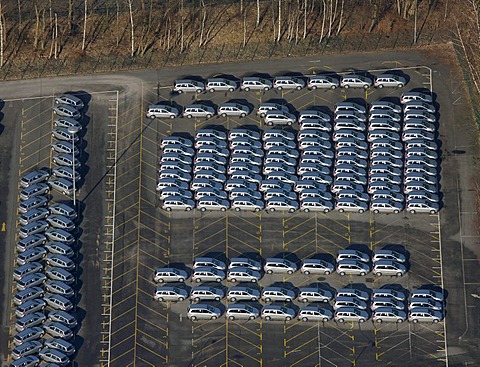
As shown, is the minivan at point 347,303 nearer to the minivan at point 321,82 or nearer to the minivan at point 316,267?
the minivan at point 316,267

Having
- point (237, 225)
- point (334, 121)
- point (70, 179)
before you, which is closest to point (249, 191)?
point (237, 225)

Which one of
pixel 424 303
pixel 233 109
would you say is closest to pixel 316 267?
pixel 424 303

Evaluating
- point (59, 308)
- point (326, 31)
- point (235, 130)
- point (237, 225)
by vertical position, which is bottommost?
point (59, 308)

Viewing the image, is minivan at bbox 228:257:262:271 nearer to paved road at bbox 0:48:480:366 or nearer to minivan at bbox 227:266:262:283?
minivan at bbox 227:266:262:283

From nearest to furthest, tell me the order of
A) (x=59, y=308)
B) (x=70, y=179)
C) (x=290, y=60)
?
(x=59, y=308), (x=70, y=179), (x=290, y=60)

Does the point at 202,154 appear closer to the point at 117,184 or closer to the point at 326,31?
the point at 117,184

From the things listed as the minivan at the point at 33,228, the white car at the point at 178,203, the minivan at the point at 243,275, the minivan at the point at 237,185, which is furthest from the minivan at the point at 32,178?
the minivan at the point at 243,275
